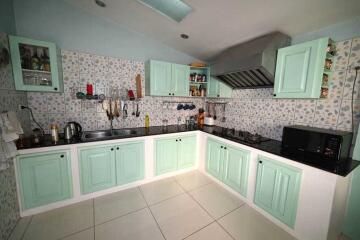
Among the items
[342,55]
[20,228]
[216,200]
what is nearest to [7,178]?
[20,228]

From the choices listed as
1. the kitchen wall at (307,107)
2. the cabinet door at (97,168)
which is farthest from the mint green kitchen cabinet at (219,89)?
the cabinet door at (97,168)

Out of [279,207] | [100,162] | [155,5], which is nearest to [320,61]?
[279,207]

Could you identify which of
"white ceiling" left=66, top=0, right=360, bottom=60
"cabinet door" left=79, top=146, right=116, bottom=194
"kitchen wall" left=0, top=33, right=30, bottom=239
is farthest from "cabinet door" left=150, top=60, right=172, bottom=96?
"kitchen wall" left=0, top=33, right=30, bottom=239

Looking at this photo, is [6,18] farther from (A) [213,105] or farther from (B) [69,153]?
(A) [213,105]

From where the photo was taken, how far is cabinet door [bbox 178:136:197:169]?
8.39 ft

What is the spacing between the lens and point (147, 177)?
234cm

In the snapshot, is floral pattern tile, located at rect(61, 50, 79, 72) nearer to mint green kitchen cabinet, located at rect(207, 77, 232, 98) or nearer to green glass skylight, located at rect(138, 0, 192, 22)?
green glass skylight, located at rect(138, 0, 192, 22)

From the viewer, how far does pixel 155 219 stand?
5.43ft

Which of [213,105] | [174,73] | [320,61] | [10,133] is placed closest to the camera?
[10,133]

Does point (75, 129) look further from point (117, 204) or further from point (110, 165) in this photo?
point (117, 204)

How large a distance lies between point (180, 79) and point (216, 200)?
1981 millimetres

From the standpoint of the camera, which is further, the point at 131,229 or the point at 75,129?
the point at 75,129

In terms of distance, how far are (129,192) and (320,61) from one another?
2703 mm

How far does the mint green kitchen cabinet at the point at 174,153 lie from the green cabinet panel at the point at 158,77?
81cm
